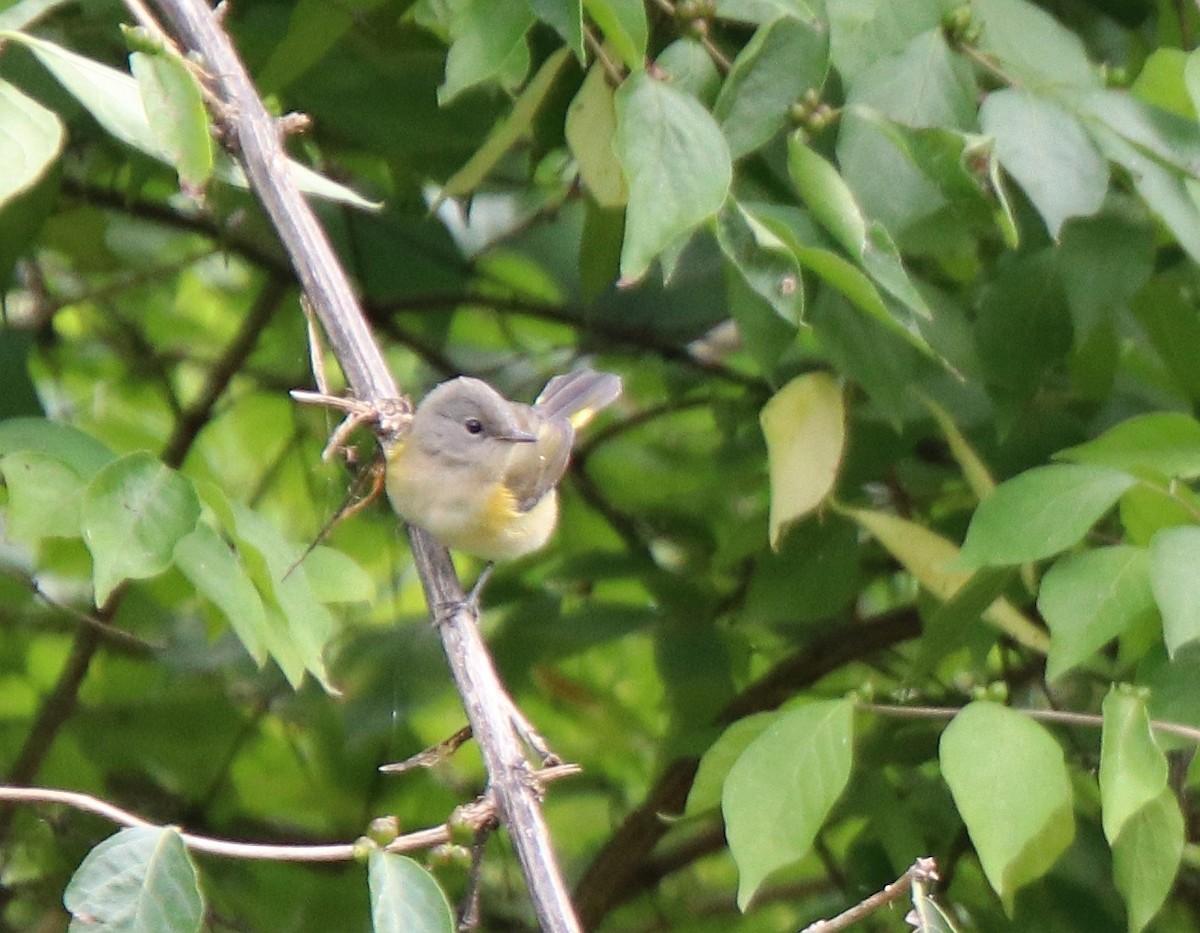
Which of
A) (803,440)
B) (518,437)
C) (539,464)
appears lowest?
(539,464)

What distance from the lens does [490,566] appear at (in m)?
3.62

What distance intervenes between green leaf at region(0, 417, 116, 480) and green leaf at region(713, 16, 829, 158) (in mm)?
1004

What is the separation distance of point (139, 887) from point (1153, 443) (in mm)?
1656

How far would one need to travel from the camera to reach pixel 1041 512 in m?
2.40

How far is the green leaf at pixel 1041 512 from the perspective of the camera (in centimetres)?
236

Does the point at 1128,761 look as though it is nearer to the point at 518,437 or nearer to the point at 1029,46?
the point at 1029,46

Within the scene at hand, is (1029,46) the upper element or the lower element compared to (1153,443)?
upper

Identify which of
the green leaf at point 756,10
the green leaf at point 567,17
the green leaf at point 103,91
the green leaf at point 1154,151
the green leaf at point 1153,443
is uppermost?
the green leaf at point 103,91

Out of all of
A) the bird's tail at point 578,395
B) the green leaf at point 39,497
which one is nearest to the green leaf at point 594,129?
the green leaf at point 39,497

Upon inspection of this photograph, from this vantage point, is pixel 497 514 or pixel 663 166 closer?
pixel 663 166

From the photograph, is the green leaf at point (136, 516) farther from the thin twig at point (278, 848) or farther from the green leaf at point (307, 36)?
the green leaf at point (307, 36)

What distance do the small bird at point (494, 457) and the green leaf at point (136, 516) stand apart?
1156 millimetres

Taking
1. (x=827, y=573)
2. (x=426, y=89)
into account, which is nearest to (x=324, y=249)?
(x=426, y=89)

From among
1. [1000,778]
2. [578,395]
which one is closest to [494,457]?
[578,395]
